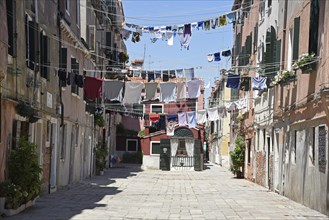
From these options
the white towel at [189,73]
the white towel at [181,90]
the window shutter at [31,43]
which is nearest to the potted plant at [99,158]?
Answer: the white towel at [181,90]

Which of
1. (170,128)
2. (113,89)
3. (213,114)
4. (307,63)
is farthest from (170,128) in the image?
(307,63)

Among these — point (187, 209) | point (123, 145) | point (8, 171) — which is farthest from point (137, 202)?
point (123, 145)

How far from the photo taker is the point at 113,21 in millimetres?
36344

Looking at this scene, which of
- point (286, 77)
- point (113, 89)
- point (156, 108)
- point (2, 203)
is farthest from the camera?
point (156, 108)

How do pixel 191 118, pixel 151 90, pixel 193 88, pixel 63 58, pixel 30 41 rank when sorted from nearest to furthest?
pixel 30 41
pixel 63 58
pixel 193 88
pixel 151 90
pixel 191 118

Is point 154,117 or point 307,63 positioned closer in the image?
point 307,63

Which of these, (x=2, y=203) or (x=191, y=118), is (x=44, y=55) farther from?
(x=191, y=118)

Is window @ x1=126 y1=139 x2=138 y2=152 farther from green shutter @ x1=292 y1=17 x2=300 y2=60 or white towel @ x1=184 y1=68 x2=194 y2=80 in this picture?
green shutter @ x1=292 y1=17 x2=300 y2=60

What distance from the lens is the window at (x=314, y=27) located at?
13.5m

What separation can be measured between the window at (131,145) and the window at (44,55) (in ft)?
114

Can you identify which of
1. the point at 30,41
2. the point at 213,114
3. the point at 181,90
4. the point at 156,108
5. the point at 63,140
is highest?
the point at 30,41

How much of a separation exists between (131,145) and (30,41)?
3768 cm

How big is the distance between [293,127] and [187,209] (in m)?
5.07

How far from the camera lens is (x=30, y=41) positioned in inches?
569
